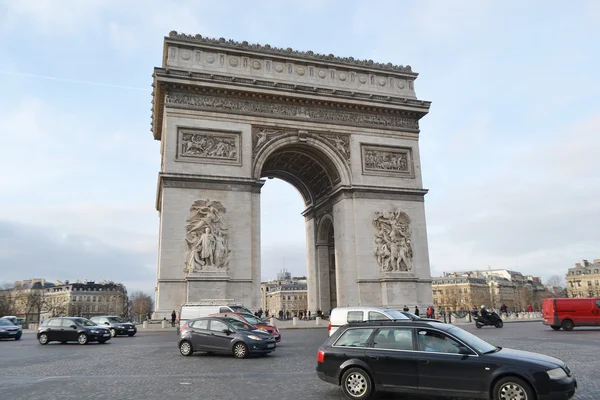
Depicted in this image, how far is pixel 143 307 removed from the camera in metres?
121

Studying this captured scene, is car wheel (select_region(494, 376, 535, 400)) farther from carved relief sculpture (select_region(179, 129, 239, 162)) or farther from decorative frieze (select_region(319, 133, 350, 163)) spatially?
decorative frieze (select_region(319, 133, 350, 163))

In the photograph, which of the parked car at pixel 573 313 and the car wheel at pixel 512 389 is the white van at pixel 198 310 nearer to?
the parked car at pixel 573 313

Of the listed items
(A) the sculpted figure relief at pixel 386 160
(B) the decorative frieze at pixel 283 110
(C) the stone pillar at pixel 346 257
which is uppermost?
(B) the decorative frieze at pixel 283 110

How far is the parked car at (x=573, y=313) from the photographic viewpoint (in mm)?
24656

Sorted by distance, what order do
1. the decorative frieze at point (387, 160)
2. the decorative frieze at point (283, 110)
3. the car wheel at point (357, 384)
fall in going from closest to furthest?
the car wheel at point (357, 384) < the decorative frieze at point (283, 110) < the decorative frieze at point (387, 160)

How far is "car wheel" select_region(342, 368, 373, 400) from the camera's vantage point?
300 inches

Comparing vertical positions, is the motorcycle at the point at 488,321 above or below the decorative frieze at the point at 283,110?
below

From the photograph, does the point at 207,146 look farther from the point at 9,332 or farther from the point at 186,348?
the point at 186,348

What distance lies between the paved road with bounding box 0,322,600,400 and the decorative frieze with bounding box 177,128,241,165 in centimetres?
1531

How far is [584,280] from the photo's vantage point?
101m

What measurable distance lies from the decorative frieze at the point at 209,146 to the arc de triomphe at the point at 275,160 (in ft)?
0.21

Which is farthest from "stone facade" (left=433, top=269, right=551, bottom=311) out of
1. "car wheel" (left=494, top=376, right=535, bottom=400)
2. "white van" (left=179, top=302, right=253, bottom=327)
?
"car wheel" (left=494, top=376, right=535, bottom=400)

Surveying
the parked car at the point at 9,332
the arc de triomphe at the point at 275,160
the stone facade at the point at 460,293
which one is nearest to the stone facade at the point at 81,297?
the stone facade at the point at 460,293

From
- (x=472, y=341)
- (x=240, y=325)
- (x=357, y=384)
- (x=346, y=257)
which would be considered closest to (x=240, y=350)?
(x=240, y=325)
